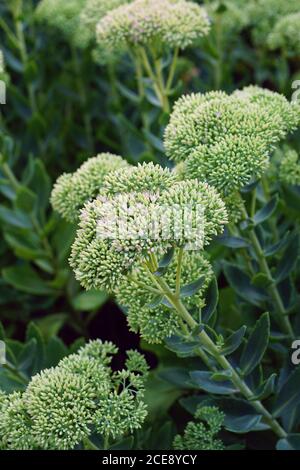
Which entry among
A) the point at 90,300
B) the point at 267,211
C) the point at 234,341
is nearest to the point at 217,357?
the point at 234,341

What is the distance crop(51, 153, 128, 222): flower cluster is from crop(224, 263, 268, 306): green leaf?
355 millimetres

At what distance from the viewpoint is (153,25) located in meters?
1.84

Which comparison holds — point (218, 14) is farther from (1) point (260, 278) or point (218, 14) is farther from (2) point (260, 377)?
(2) point (260, 377)

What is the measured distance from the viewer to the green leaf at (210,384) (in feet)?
4.75

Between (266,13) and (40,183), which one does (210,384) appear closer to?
(40,183)

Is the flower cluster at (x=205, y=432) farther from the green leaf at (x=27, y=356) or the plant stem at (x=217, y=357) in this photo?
the green leaf at (x=27, y=356)

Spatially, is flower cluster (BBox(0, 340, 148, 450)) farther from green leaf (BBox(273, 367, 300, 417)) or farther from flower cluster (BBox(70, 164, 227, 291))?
green leaf (BBox(273, 367, 300, 417))

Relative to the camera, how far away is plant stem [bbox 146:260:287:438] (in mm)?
1280

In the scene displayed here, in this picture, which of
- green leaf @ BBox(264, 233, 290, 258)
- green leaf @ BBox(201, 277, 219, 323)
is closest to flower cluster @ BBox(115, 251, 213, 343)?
green leaf @ BBox(201, 277, 219, 323)

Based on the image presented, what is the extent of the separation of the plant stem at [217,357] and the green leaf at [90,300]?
85cm

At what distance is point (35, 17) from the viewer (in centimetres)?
266

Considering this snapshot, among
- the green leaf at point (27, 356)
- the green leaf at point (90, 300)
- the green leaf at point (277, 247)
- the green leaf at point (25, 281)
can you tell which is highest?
the green leaf at point (277, 247)

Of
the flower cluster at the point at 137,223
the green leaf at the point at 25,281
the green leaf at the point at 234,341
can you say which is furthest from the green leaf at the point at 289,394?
the green leaf at the point at 25,281
